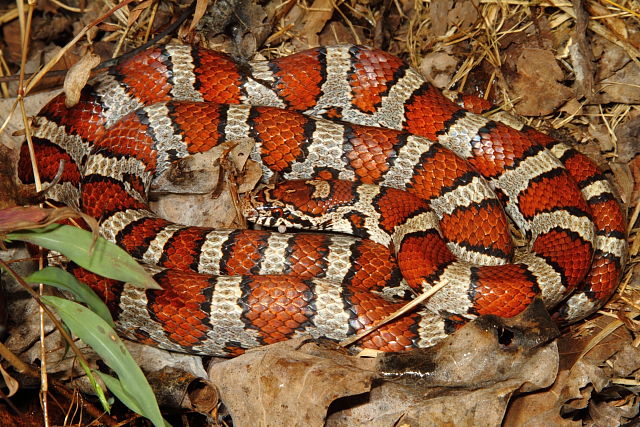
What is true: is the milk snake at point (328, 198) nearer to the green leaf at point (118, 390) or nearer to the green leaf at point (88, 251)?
the green leaf at point (118, 390)

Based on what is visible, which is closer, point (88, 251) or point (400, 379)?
point (88, 251)

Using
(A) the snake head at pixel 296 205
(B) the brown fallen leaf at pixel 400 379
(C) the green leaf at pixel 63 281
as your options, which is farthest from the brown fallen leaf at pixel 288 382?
(A) the snake head at pixel 296 205

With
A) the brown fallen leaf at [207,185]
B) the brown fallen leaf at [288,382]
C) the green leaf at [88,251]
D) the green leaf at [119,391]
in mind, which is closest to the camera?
the green leaf at [88,251]

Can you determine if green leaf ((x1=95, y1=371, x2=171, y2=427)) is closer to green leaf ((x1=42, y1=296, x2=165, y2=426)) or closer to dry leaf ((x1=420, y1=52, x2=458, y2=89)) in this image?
green leaf ((x1=42, y1=296, x2=165, y2=426))

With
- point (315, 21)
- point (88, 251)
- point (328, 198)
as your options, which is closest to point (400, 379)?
point (328, 198)

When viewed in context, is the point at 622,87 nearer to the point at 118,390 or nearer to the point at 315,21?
the point at 315,21
